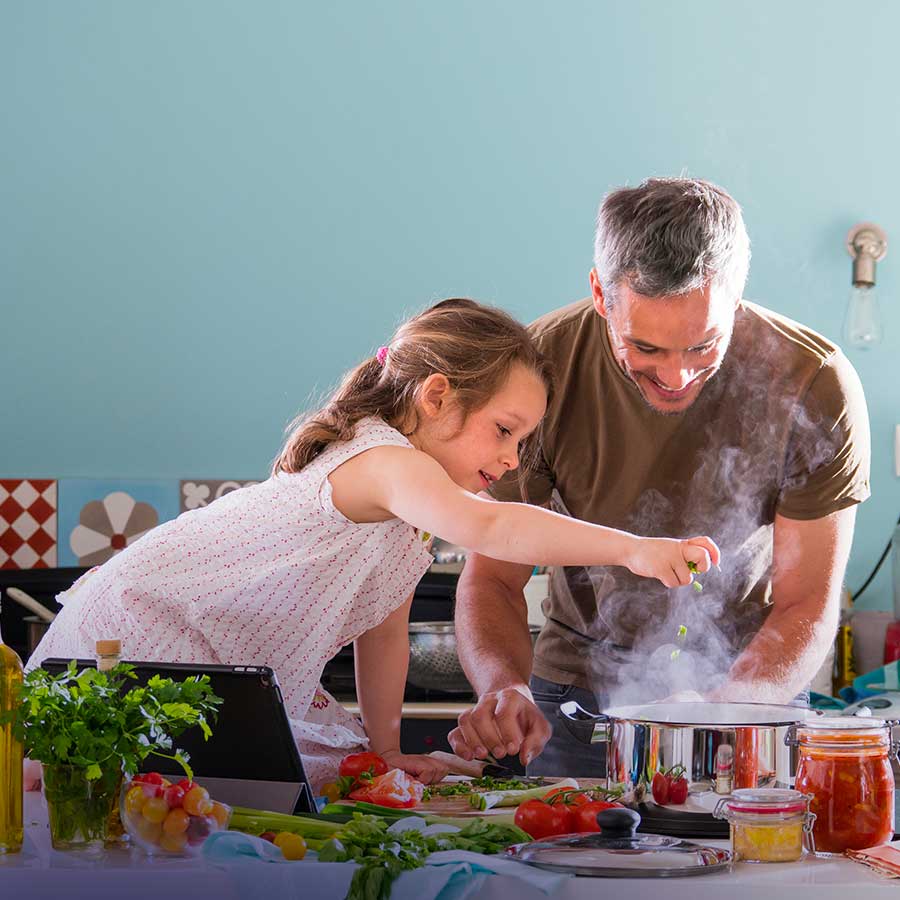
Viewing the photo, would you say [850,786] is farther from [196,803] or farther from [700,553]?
[196,803]

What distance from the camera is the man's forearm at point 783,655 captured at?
175 centimetres

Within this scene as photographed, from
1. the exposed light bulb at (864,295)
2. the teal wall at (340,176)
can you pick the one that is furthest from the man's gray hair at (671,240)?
the exposed light bulb at (864,295)

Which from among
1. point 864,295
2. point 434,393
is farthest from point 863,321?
point 434,393

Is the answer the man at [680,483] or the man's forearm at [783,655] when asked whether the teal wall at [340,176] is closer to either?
the man at [680,483]

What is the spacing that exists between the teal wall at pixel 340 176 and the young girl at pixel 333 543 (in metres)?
1.35

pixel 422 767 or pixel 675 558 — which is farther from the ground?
pixel 675 558

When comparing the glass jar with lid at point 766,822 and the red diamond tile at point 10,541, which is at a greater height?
the red diamond tile at point 10,541

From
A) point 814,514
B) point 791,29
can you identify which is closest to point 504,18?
point 791,29

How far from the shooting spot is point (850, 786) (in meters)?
1.20

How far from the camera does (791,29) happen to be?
3262 millimetres

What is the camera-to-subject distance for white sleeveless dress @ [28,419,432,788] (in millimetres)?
1742

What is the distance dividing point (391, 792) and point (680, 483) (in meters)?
0.80

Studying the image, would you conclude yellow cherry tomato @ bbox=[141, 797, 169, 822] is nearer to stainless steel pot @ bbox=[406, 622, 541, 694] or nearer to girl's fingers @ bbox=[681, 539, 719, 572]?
girl's fingers @ bbox=[681, 539, 719, 572]

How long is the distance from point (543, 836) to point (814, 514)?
0.86 metres
